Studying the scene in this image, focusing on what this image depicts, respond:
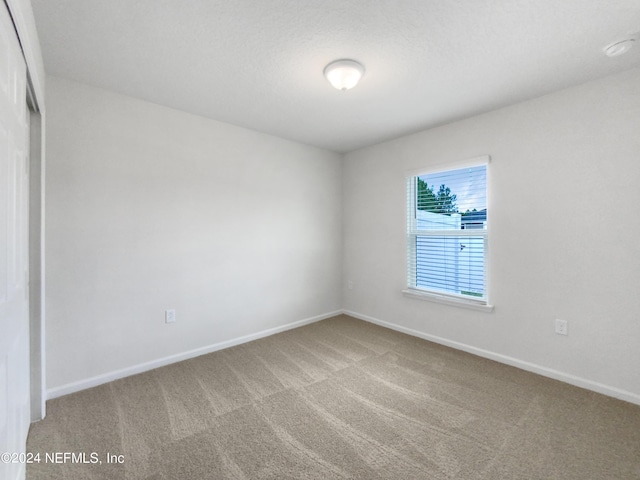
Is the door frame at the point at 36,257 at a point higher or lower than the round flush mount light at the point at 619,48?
lower

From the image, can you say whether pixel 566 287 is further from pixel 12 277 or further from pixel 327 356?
pixel 12 277

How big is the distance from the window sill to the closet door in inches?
135

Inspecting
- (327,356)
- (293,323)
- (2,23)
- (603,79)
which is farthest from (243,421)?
(603,79)

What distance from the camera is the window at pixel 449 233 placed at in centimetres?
306

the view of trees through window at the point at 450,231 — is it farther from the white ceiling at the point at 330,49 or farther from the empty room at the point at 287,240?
the white ceiling at the point at 330,49

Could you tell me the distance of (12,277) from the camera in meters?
1.33

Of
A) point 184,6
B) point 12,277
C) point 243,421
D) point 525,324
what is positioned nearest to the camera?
point 12,277

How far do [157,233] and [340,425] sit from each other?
2314mm

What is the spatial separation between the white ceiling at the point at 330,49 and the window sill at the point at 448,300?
78.9 inches

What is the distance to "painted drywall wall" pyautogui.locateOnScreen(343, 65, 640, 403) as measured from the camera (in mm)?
2221

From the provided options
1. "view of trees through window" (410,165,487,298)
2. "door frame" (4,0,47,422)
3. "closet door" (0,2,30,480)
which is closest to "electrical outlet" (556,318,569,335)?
"view of trees through window" (410,165,487,298)

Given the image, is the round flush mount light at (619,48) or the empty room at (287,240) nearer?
the empty room at (287,240)

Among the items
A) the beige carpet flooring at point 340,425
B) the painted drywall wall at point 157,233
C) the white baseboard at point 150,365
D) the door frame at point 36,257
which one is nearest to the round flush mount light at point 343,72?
the painted drywall wall at point 157,233

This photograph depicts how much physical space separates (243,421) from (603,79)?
3802 millimetres
